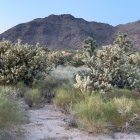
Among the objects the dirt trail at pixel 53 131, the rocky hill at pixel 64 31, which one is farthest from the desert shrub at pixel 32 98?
the rocky hill at pixel 64 31

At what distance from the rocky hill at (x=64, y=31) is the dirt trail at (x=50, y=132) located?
99.8 metres

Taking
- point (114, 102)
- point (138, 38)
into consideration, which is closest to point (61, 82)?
point (114, 102)

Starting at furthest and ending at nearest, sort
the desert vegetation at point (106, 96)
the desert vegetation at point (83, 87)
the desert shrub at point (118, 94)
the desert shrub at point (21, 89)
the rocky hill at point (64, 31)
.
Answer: the rocky hill at point (64, 31), the desert shrub at point (21, 89), the desert shrub at point (118, 94), the desert vegetation at point (83, 87), the desert vegetation at point (106, 96)

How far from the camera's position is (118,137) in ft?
29.3

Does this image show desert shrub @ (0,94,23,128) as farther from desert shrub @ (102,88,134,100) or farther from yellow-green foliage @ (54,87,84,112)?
desert shrub @ (102,88,134,100)

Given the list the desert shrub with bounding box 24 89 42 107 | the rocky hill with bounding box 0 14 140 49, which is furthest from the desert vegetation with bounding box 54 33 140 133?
the rocky hill with bounding box 0 14 140 49

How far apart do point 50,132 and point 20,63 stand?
19.8ft

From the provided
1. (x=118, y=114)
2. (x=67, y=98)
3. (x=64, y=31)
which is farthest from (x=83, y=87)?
(x=64, y=31)

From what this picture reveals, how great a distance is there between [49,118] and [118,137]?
2418mm

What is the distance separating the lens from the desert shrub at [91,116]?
902 centimetres

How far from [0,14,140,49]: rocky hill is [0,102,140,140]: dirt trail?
99.8 meters

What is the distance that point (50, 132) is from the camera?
9.35 m

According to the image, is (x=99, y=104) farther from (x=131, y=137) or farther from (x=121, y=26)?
(x=121, y=26)

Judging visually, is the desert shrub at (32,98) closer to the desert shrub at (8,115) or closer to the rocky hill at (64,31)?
the desert shrub at (8,115)
